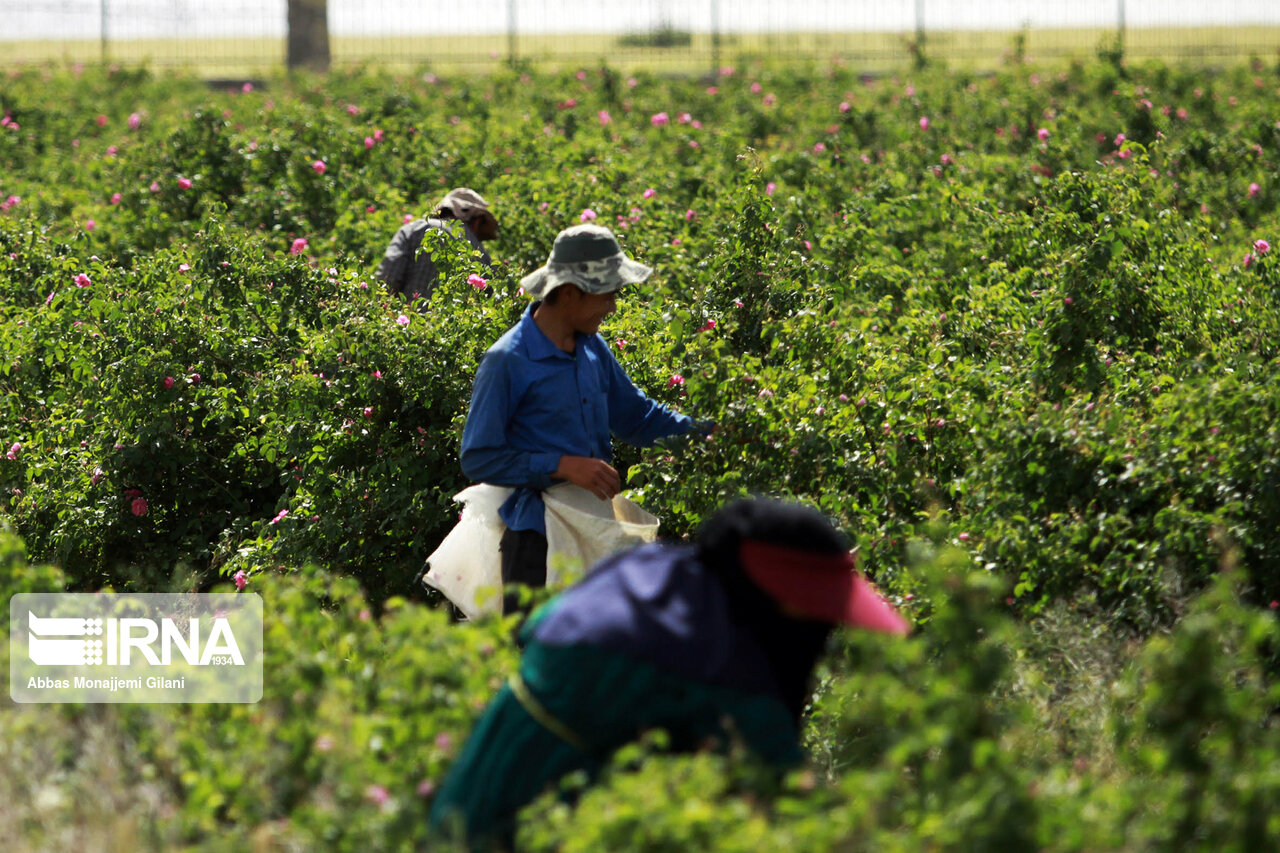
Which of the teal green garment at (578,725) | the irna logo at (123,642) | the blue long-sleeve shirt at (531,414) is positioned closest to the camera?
the teal green garment at (578,725)

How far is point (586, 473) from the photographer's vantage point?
3822 mm

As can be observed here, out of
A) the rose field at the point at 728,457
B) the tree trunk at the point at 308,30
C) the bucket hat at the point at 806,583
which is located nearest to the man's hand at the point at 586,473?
the rose field at the point at 728,457

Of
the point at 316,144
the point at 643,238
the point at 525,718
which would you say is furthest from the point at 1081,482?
the point at 316,144

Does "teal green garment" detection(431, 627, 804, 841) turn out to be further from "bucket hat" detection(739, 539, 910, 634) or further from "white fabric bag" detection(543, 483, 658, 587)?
"white fabric bag" detection(543, 483, 658, 587)

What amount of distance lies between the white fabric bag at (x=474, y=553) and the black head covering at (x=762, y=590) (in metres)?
1.43

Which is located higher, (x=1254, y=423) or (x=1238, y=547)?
(x=1254, y=423)

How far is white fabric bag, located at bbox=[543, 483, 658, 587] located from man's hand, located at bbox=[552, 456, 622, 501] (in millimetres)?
67

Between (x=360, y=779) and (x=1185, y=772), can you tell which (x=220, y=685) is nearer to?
(x=360, y=779)

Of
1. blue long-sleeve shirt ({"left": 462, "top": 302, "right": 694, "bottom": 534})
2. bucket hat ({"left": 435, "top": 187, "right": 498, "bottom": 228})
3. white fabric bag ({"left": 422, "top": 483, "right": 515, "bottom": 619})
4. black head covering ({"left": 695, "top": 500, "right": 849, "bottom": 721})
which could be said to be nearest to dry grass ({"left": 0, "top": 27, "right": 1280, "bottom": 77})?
bucket hat ({"left": 435, "top": 187, "right": 498, "bottom": 228})

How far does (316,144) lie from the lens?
8.98 metres

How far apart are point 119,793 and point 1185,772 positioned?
6.27ft

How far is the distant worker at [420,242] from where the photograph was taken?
618cm

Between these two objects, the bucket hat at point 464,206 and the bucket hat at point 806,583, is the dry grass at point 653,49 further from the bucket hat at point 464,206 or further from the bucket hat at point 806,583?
the bucket hat at point 806,583

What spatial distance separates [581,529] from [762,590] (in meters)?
1.42
